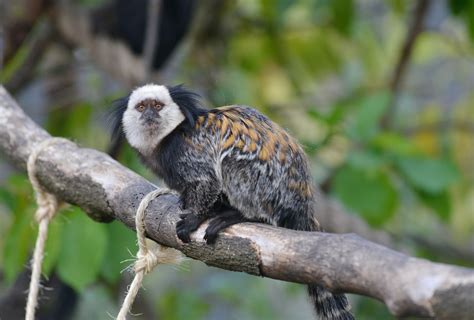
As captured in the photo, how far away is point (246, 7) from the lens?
4.94 meters

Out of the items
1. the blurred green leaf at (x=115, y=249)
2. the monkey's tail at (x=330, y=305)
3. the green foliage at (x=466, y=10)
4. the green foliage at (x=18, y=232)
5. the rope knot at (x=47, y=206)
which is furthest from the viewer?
the green foliage at (x=466, y=10)

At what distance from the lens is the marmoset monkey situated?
1.82 m

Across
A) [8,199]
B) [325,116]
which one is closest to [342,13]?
[325,116]

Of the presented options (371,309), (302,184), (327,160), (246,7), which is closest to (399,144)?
(371,309)

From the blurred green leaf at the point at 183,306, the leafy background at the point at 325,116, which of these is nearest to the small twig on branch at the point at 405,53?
the leafy background at the point at 325,116

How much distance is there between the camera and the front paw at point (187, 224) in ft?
5.48

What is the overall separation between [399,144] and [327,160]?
162 centimetres

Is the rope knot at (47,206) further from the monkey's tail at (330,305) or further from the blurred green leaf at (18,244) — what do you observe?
the monkey's tail at (330,305)

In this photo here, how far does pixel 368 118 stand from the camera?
10.3 ft

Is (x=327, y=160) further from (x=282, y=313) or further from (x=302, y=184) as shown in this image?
(x=302, y=184)

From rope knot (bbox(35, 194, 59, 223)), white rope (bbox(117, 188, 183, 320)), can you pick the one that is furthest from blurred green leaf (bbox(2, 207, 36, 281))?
white rope (bbox(117, 188, 183, 320))

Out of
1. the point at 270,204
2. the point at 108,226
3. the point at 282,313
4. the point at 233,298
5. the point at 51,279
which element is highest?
the point at 270,204

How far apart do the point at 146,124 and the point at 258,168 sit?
0.28 meters

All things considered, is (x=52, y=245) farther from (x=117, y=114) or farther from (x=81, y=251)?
(x=117, y=114)
